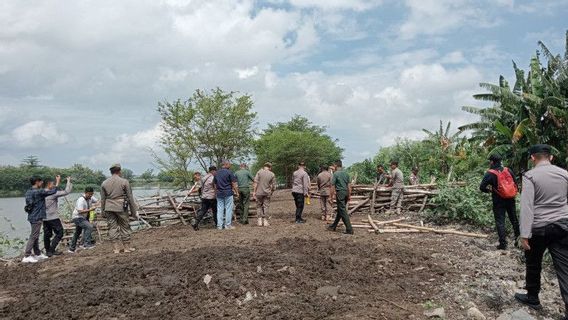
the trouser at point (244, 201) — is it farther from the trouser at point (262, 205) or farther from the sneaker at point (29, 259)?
the sneaker at point (29, 259)

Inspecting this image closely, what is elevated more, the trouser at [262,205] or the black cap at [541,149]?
the black cap at [541,149]

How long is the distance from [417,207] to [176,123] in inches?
581

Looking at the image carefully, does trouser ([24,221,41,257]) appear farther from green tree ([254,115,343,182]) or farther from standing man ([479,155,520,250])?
green tree ([254,115,343,182])

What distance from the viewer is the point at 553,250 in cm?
450

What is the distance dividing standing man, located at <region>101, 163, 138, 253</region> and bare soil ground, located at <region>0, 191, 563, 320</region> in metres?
0.46

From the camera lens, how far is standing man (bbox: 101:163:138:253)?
819cm

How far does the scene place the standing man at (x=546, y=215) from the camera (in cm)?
442

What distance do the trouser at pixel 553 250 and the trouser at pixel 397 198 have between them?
8307 mm

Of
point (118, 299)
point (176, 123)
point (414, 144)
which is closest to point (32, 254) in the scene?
point (118, 299)

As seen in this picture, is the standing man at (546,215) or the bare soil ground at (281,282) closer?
the standing man at (546,215)

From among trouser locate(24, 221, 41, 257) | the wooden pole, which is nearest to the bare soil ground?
trouser locate(24, 221, 41, 257)

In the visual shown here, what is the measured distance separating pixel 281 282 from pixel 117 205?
4.13 meters

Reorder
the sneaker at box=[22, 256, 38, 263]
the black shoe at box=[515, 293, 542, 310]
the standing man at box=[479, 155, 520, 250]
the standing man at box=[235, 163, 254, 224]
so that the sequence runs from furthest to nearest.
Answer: the standing man at box=[235, 163, 254, 224]
the sneaker at box=[22, 256, 38, 263]
the standing man at box=[479, 155, 520, 250]
the black shoe at box=[515, 293, 542, 310]

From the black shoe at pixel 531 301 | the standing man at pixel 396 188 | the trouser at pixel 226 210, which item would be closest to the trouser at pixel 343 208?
the trouser at pixel 226 210
